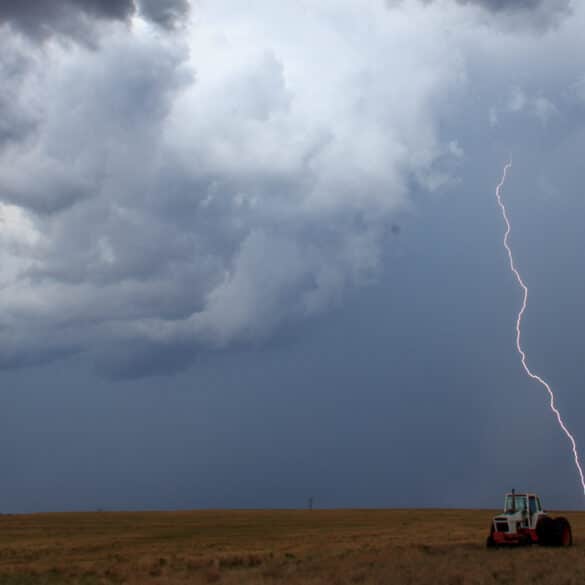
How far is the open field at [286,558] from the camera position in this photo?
32188 millimetres

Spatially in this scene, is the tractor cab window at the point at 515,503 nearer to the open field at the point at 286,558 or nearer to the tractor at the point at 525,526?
the tractor at the point at 525,526

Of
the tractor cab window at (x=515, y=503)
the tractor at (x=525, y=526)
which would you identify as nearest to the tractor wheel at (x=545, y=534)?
the tractor at (x=525, y=526)

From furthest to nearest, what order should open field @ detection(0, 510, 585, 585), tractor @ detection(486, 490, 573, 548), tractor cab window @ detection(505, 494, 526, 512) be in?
1. tractor cab window @ detection(505, 494, 526, 512)
2. tractor @ detection(486, 490, 573, 548)
3. open field @ detection(0, 510, 585, 585)

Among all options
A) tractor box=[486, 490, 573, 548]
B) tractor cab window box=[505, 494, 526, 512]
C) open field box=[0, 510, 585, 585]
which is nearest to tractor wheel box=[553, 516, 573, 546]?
tractor box=[486, 490, 573, 548]

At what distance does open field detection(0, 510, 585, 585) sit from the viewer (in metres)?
32.2

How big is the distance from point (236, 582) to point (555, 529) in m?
19.3

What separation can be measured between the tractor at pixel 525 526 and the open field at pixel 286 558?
1022 mm

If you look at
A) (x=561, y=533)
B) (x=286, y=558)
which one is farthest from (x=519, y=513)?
(x=286, y=558)

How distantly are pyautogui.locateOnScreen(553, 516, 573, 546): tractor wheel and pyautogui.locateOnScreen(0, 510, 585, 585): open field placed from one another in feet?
3.38

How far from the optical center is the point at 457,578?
100 feet

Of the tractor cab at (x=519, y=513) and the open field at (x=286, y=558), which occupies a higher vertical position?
the tractor cab at (x=519, y=513)

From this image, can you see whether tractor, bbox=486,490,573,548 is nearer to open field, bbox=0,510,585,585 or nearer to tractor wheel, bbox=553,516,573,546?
tractor wheel, bbox=553,516,573,546

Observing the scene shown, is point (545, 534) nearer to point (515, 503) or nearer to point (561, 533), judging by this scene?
point (561, 533)

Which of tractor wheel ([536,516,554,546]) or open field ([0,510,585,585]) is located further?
tractor wheel ([536,516,554,546])
